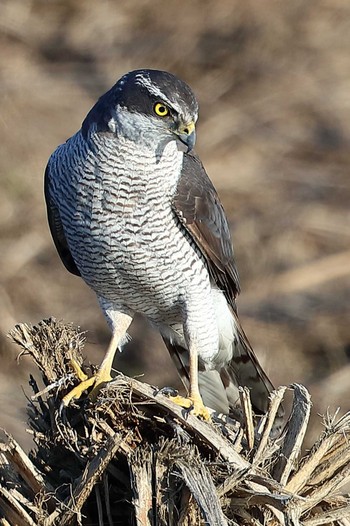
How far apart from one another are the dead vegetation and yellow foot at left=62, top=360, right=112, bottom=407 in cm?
4

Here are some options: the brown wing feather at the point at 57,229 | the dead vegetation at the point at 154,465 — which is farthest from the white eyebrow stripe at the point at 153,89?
the dead vegetation at the point at 154,465

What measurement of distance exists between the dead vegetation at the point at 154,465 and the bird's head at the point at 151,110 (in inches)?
28.9

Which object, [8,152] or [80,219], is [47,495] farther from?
[8,152]

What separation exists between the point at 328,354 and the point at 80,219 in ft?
13.1

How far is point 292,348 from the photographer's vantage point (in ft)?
24.8

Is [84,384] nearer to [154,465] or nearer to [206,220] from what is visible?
[154,465]

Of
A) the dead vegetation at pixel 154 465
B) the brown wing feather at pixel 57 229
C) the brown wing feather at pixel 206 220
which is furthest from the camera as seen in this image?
the brown wing feather at pixel 57 229

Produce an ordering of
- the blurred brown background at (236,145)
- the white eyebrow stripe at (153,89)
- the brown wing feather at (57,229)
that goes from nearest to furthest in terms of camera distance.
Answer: the white eyebrow stripe at (153,89) < the brown wing feather at (57,229) < the blurred brown background at (236,145)

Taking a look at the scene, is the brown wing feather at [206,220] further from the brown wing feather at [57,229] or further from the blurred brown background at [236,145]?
the blurred brown background at [236,145]

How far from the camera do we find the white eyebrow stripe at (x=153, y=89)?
3604mm

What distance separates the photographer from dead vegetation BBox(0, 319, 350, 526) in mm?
2840

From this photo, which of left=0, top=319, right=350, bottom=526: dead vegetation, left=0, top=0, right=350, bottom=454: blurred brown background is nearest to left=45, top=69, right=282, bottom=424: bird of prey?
left=0, top=319, right=350, bottom=526: dead vegetation

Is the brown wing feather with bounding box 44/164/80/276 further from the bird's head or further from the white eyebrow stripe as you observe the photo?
the white eyebrow stripe

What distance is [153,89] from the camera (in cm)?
364
